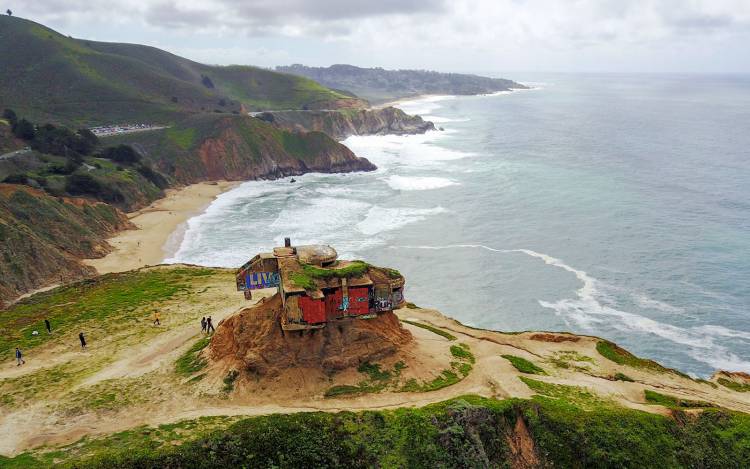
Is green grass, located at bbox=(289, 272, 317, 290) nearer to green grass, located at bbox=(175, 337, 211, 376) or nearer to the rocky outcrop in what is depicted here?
green grass, located at bbox=(175, 337, 211, 376)

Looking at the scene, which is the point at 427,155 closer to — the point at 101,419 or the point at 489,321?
the point at 489,321

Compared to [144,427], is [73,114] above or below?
above

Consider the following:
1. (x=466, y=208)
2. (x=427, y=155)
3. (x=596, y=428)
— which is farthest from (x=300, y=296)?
(x=427, y=155)

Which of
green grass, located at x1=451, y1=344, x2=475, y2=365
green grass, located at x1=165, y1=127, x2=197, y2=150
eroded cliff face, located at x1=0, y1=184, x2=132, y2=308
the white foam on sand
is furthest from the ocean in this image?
green grass, located at x1=165, y1=127, x2=197, y2=150

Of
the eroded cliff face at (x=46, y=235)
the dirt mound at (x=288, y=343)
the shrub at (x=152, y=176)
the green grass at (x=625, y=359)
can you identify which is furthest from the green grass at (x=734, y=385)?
the shrub at (x=152, y=176)

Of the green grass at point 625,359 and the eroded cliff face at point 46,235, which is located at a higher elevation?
the eroded cliff face at point 46,235

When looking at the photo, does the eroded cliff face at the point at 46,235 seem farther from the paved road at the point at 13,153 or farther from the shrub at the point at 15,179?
the paved road at the point at 13,153
